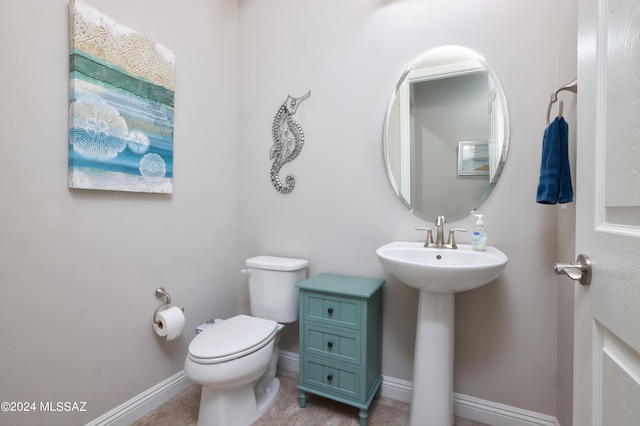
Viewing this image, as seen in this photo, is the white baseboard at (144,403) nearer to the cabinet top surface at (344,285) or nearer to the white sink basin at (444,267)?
the cabinet top surface at (344,285)

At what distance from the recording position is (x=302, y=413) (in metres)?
1.58

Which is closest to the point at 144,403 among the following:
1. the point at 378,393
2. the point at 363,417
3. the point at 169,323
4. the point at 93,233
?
the point at 169,323

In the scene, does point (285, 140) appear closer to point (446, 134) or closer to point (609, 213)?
point (446, 134)

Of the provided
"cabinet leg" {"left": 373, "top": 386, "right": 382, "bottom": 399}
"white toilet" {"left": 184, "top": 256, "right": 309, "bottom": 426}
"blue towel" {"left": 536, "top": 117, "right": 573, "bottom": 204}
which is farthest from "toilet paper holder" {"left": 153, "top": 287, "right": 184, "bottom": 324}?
"blue towel" {"left": 536, "top": 117, "right": 573, "bottom": 204}

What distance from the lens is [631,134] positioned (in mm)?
497

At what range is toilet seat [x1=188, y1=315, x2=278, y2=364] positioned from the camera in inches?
51.7

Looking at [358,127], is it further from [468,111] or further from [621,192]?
[621,192]

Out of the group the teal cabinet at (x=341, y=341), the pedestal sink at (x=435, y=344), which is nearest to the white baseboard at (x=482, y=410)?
the teal cabinet at (x=341, y=341)

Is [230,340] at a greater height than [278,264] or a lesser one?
lesser

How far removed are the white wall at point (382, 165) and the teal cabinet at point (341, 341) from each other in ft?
0.69

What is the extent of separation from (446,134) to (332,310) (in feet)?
3.64

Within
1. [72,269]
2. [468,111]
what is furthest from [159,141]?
[468,111]

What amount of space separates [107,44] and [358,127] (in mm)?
1306

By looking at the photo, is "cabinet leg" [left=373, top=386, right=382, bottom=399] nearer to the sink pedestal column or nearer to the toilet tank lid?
the sink pedestal column
